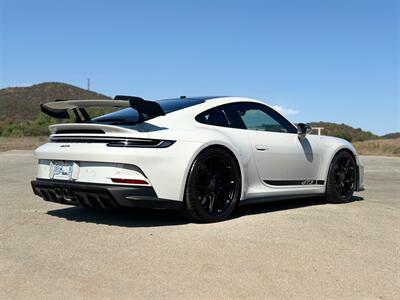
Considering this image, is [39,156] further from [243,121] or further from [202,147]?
[243,121]

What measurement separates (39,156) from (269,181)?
8.33 ft

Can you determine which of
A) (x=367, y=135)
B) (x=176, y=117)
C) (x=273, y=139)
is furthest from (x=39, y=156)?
(x=367, y=135)

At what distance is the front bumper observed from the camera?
4621mm

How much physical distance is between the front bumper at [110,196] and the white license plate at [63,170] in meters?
0.07

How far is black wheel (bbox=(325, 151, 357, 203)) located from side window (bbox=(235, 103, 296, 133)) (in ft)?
2.85

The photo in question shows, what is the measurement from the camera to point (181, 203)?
4836 millimetres

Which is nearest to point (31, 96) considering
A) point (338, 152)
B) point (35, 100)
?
point (35, 100)

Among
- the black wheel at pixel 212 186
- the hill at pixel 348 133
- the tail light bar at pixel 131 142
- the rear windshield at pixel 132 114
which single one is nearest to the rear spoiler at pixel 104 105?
the rear windshield at pixel 132 114

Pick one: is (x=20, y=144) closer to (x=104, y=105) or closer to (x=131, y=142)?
(x=104, y=105)

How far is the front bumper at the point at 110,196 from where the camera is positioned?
4621 millimetres

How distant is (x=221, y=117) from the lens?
5.62 metres

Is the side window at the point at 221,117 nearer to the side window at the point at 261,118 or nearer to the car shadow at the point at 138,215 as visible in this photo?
the side window at the point at 261,118

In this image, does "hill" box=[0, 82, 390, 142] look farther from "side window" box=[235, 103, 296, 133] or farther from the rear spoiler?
"side window" box=[235, 103, 296, 133]

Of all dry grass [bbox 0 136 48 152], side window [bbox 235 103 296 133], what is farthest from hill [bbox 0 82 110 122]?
side window [bbox 235 103 296 133]
